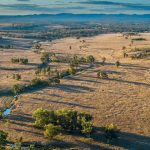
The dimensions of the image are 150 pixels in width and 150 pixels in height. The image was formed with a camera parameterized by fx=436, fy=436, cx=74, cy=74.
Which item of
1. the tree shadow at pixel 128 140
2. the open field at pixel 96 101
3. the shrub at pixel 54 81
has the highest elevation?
the shrub at pixel 54 81

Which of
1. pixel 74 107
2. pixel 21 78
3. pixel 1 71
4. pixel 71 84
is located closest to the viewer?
pixel 74 107

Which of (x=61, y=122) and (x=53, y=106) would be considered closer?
(x=61, y=122)

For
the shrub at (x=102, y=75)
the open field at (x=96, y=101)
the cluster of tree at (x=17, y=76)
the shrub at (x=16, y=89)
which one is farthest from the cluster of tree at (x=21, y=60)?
the shrub at (x=16, y=89)

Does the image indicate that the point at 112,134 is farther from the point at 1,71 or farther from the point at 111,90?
the point at 1,71

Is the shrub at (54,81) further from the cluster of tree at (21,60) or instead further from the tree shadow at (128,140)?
the tree shadow at (128,140)

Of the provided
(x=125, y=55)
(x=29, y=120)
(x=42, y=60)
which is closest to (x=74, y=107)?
(x=29, y=120)

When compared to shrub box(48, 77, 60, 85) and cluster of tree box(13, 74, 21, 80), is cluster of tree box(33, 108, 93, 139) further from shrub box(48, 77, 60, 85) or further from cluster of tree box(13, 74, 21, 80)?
cluster of tree box(13, 74, 21, 80)

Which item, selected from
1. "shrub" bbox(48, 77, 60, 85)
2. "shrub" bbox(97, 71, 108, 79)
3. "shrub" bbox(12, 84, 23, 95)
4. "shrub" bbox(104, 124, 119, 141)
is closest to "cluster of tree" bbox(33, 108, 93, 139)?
"shrub" bbox(104, 124, 119, 141)

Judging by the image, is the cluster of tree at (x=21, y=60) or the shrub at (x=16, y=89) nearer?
the shrub at (x=16, y=89)

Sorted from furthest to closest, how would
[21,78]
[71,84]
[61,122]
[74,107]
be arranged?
1. [21,78]
2. [71,84]
3. [74,107]
4. [61,122]

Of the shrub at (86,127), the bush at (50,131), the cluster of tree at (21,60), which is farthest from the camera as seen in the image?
the cluster of tree at (21,60)
